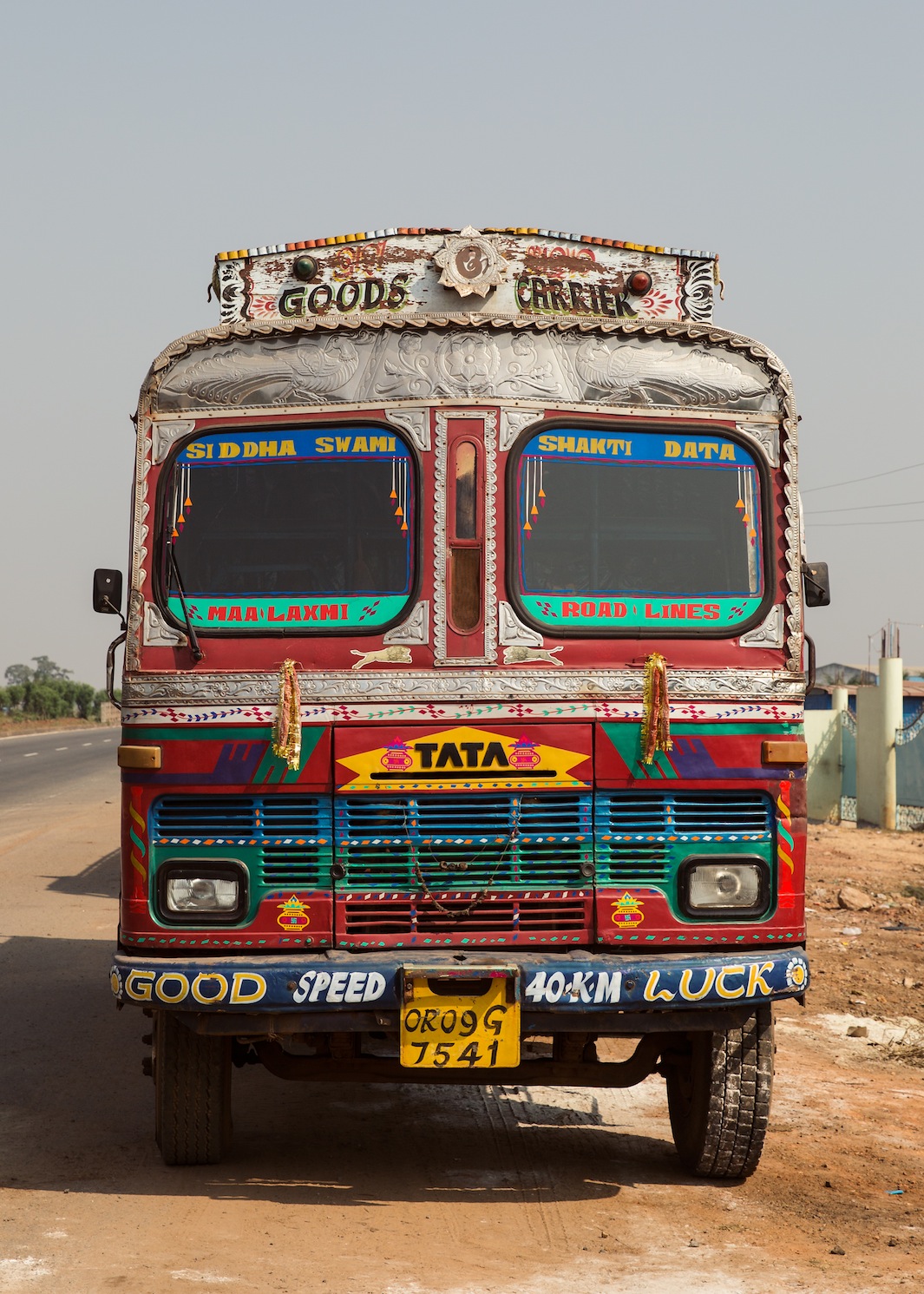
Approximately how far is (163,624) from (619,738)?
1.65 m

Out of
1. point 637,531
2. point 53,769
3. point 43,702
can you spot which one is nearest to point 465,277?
point 637,531

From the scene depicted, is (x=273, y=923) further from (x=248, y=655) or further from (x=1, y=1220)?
(x=1, y=1220)

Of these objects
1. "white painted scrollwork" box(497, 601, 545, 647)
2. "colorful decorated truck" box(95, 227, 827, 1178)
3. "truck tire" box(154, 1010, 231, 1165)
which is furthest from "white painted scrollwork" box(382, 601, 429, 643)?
"truck tire" box(154, 1010, 231, 1165)

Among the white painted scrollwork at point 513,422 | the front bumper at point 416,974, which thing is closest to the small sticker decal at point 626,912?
the front bumper at point 416,974

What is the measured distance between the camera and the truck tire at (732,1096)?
209 inches

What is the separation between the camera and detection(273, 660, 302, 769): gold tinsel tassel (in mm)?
5023

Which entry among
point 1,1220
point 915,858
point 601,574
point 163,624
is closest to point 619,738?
point 601,574

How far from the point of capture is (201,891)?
5062 mm

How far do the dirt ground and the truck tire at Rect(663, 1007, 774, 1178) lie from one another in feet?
0.45

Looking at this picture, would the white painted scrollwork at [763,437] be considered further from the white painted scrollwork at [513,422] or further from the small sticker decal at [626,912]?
the small sticker decal at [626,912]

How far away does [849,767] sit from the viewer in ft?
71.1

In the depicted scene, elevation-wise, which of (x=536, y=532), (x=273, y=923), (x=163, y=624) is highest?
(x=536, y=532)

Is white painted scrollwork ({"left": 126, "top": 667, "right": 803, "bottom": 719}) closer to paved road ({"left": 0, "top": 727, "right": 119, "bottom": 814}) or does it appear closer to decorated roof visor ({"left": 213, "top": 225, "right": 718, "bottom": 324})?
decorated roof visor ({"left": 213, "top": 225, "right": 718, "bottom": 324})

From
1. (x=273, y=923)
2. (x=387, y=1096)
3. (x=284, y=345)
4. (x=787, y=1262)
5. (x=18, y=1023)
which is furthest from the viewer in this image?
→ (x=18, y=1023)
